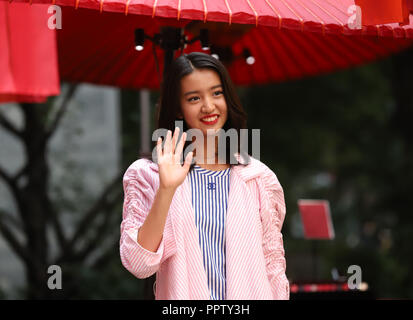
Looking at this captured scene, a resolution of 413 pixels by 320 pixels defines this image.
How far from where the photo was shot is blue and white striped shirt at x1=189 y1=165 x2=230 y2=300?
2719 mm

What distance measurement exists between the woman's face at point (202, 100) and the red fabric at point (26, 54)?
1.76 meters

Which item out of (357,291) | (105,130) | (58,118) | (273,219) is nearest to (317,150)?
(105,130)

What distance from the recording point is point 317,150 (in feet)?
36.4

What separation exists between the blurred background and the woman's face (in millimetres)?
1469

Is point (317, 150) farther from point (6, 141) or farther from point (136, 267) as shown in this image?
point (136, 267)

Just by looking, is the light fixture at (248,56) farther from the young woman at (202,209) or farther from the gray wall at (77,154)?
the gray wall at (77,154)

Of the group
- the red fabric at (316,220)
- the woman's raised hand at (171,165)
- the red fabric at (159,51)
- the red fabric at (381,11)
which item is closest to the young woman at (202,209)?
the woman's raised hand at (171,165)

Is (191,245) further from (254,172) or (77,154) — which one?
(77,154)

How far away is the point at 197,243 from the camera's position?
2705mm

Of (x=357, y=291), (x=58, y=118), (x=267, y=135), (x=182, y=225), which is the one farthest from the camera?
(x=267, y=135)

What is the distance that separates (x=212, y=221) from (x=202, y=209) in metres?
0.07

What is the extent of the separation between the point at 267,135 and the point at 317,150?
1167 mm

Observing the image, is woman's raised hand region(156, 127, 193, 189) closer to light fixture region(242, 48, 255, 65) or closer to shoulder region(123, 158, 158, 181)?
shoulder region(123, 158, 158, 181)

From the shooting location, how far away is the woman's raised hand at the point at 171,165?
2502 mm
